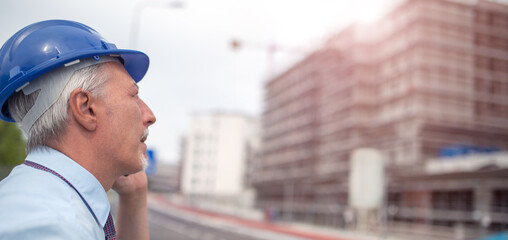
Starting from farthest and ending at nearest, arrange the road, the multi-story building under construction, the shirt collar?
the multi-story building under construction → the road → the shirt collar

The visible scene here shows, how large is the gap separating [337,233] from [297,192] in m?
29.7

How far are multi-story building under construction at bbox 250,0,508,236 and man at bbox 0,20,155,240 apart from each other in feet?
104

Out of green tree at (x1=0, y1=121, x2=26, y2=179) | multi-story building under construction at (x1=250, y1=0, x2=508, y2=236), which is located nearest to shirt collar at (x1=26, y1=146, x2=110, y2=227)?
multi-story building under construction at (x1=250, y1=0, x2=508, y2=236)

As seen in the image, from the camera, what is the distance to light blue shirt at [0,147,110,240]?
75cm

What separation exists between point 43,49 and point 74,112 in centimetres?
14

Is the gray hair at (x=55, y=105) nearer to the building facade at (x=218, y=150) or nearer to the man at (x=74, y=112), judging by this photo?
the man at (x=74, y=112)

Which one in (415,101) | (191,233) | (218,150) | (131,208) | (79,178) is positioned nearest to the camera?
(79,178)

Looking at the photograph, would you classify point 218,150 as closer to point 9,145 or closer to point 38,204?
point 9,145

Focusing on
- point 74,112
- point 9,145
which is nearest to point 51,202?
point 74,112

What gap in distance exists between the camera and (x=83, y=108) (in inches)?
40.2

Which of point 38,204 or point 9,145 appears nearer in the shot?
point 38,204

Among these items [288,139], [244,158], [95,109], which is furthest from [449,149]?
[244,158]

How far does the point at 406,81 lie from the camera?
4391 centimetres

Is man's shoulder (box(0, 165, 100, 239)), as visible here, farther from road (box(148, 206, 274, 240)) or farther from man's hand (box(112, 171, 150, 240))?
road (box(148, 206, 274, 240))
